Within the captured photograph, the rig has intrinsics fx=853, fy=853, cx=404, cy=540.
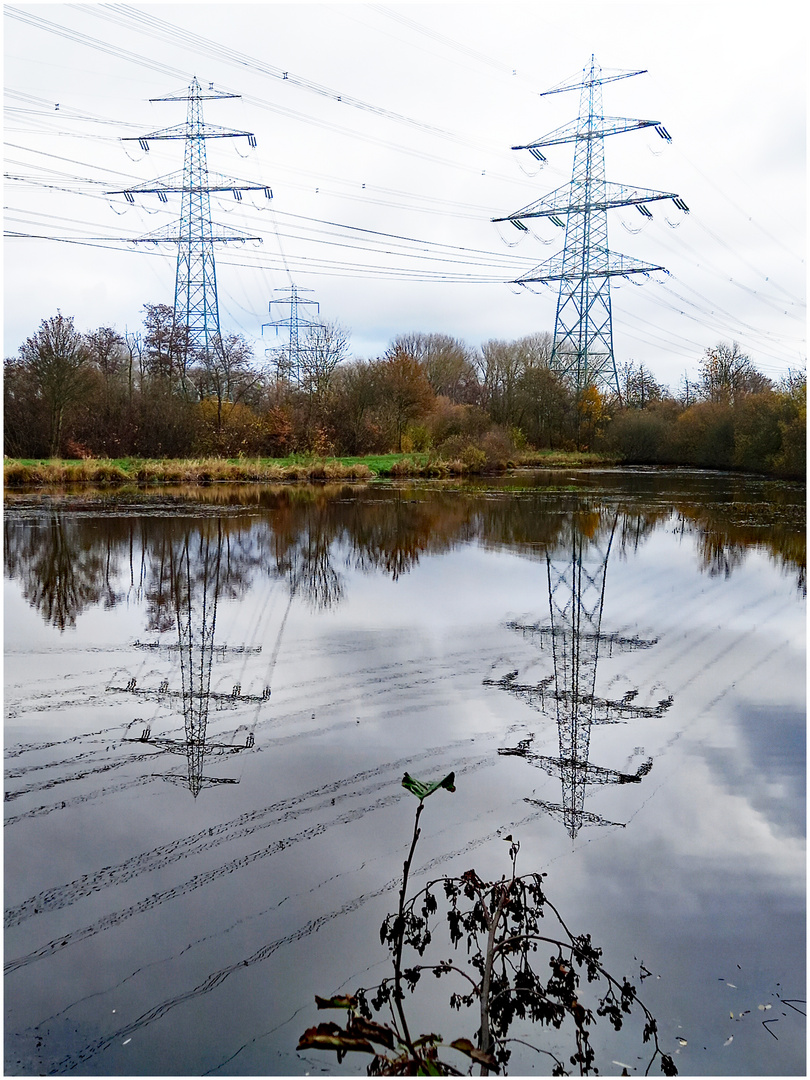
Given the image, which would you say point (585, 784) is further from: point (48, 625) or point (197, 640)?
point (48, 625)

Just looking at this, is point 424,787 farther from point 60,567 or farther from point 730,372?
point 730,372

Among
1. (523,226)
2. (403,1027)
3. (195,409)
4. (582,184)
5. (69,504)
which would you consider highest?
(582,184)

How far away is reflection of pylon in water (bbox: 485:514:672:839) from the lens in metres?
4.54

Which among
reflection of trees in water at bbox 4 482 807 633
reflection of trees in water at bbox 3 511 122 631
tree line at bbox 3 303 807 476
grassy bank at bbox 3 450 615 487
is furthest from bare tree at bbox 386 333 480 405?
reflection of trees in water at bbox 3 511 122 631

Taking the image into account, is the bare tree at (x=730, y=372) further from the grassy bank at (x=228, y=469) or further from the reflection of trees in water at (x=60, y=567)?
the reflection of trees in water at (x=60, y=567)

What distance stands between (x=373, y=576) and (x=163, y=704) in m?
5.34

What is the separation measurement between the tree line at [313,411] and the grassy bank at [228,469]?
1395 mm

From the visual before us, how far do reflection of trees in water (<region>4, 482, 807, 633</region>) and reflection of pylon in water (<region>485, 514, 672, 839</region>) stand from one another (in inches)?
93.2

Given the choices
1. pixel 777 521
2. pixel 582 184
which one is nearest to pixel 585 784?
pixel 777 521

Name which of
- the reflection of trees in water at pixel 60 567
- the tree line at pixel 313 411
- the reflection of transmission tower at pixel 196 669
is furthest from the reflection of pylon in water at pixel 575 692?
the tree line at pixel 313 411

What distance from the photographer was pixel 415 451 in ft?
120

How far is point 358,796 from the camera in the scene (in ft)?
14.0

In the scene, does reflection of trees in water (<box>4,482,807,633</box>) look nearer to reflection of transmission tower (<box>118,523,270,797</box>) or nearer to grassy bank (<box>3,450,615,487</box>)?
reflection of transmission tower (<box>118,523,270,797</box>)

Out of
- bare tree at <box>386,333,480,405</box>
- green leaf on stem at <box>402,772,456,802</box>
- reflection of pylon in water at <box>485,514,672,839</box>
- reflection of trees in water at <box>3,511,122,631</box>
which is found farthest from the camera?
bare tree at <box>386,333,480,405</box>
